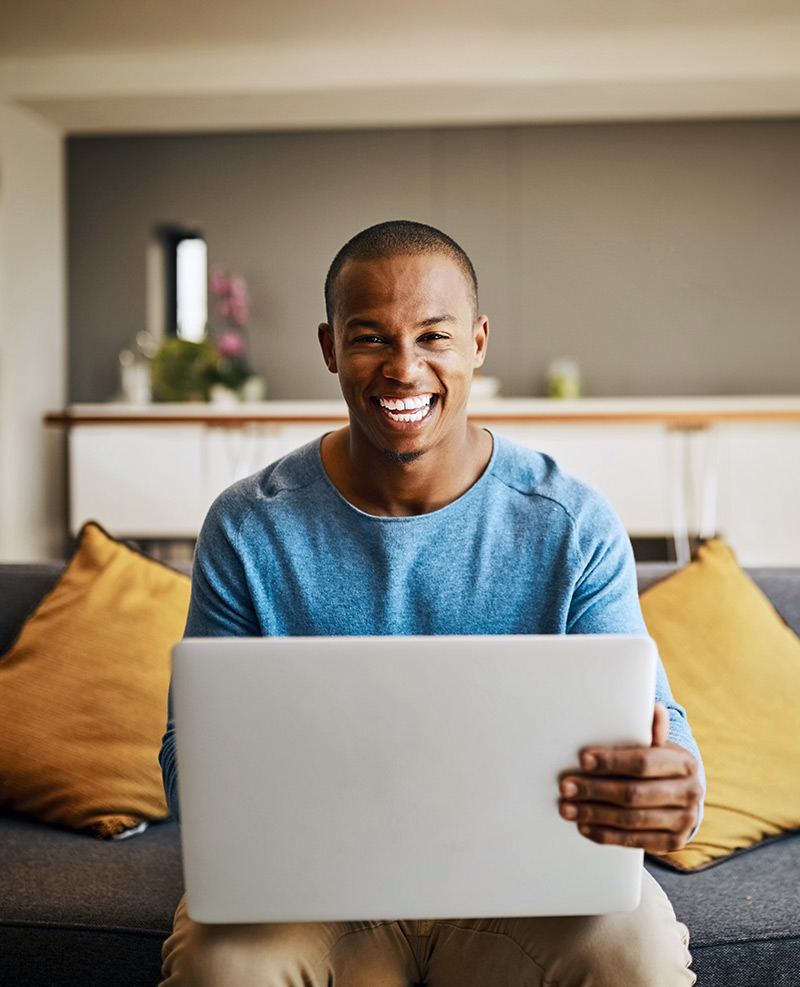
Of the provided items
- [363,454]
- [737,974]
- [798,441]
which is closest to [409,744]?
[363,454]

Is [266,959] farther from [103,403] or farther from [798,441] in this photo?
[103,403]

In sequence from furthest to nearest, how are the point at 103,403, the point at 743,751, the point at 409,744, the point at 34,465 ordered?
the point at 103,403, the point at 34,465, the point at 743,751, the point at 409,744

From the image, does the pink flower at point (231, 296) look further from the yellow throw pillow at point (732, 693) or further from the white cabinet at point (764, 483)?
the yellow throw pillow at point (732, 693)

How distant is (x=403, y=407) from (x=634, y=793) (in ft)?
1.94

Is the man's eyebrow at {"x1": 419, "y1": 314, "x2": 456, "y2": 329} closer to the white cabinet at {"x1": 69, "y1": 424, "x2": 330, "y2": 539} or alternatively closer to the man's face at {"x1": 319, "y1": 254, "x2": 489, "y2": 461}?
the man's face at {"x1": 319, "y1": 254, "x2": 489, "y2": 461}

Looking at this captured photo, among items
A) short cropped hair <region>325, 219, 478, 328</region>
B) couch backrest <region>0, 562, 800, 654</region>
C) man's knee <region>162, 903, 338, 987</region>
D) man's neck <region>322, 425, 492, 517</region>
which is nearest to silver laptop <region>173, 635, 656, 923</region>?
man's knee <region>162, 903, 338, 987</region>

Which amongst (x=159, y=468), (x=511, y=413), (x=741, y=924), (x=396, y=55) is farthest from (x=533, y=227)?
(x=741, y=924)

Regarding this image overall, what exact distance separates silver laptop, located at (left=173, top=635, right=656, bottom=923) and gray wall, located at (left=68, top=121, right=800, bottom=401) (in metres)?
4.92

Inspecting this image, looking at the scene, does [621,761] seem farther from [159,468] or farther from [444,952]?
[159,468]

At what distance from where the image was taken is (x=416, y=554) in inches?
51.8

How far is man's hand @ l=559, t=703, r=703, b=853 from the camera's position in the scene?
3.01ft

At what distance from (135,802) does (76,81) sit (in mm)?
4471

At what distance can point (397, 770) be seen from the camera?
927 millimetres

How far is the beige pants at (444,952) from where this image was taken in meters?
1.06
